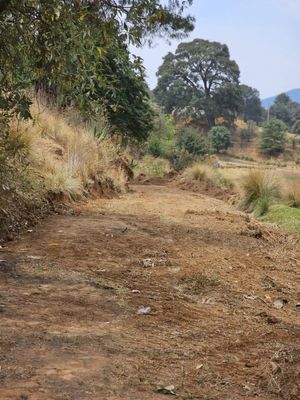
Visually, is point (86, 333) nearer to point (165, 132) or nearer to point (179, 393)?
point (179, 393)

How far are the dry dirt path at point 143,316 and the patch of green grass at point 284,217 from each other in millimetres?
1735

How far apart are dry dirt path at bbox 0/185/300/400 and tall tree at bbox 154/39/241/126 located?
61995mm

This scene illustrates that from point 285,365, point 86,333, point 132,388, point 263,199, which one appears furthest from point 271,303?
point 263,199

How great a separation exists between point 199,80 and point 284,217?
63.8 meters

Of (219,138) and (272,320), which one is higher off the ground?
(219,138)

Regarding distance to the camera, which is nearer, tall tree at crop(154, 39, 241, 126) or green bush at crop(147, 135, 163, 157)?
green bush at crop(147, 135, 163, 157)

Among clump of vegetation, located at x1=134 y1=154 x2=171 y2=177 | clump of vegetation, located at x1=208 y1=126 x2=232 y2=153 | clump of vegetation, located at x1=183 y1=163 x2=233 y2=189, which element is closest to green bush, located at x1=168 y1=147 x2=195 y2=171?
clump of vegetation, located at x1=134 y1=154 x2=171 y2=177

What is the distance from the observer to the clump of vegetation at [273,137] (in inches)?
2328

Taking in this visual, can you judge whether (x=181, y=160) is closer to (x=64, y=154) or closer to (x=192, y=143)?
(x=192, y=143)

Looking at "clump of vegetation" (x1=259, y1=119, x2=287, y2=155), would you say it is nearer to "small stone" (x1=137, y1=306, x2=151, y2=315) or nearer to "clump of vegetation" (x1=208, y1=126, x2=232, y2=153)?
"clump of vegetation" (x1=208, y1=126, x2=232, y2=153)

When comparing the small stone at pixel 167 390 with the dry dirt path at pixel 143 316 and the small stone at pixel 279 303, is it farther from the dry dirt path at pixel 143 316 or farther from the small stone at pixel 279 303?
the small stone at pixel 279 303

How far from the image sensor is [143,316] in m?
3.24

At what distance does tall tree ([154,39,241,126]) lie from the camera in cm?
6738

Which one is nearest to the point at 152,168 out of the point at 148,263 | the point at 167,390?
the point at 148,263
